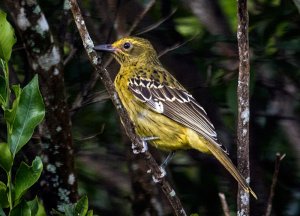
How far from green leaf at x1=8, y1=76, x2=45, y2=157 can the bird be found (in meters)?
1.85

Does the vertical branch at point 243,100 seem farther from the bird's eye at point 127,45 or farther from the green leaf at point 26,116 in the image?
the bird's eye at point 127,45

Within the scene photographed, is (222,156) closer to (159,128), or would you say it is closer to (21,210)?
(159,128)

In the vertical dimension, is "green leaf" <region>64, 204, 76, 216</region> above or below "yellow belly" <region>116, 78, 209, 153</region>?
above

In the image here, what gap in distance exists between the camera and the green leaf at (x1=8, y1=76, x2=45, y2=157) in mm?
3527

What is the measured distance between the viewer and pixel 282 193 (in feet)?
21.7

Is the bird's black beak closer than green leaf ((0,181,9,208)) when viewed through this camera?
No

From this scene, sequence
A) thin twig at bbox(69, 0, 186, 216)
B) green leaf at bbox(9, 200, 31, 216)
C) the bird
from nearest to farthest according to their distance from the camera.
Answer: green leaf at bbox(9, 200, 31, 216)
thin twig at bbox(69, 0, 186, 216)
the bird

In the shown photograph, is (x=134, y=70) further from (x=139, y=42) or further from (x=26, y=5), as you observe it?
(x=26, y=5)

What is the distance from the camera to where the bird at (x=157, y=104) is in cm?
561

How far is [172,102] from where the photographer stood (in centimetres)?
604

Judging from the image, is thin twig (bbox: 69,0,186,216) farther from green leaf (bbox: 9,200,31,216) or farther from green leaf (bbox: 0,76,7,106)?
green leaf (bbox: 9,200,31,216)

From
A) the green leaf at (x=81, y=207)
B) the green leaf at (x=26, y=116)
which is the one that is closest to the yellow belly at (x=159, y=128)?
the green leaf at (x=81, y=207)

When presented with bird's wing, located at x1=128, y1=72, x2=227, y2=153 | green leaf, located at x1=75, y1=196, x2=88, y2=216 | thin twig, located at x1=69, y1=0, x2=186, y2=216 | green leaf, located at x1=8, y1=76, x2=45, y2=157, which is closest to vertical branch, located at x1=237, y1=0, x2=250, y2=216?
thin twig, located at x1=69, y1=0, x2=186, y2=216

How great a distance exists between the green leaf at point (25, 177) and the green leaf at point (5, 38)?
0.46 meters
